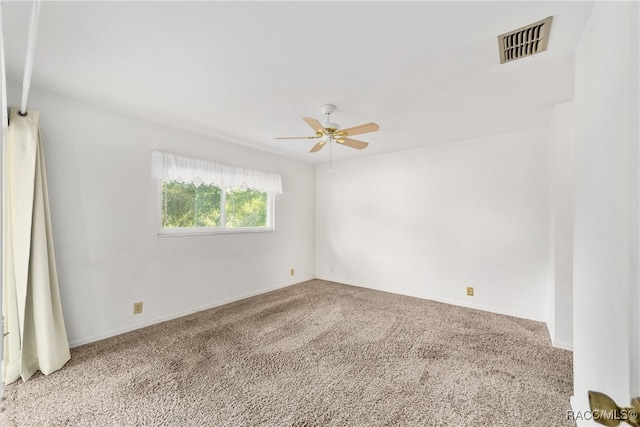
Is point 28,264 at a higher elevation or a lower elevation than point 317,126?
lower

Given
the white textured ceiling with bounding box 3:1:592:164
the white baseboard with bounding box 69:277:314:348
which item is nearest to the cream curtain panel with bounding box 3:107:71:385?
the white baseboard with bounding box 69:277:314:348

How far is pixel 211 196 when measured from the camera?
3.65 meters

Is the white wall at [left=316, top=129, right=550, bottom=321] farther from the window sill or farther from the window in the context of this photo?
the window sill

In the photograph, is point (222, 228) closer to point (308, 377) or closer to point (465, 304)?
point (308, 377)

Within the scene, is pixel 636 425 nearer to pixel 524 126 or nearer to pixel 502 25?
pixel 502 25

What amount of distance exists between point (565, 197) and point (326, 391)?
267 centimetres

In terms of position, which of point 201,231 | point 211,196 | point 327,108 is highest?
point 327,108

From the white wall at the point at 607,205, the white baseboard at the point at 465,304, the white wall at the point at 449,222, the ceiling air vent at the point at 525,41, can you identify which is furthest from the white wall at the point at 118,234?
the white wall at the point at 607,205

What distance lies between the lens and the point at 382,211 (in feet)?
14.4

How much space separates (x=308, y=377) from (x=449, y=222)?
2.72 m

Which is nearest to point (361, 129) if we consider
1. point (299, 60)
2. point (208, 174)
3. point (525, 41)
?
point (299, 60)

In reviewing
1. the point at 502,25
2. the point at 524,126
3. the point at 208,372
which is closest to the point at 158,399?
the point at 208,372

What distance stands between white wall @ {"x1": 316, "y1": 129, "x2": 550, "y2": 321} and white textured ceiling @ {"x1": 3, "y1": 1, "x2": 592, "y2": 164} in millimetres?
737

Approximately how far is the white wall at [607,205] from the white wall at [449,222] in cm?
180
